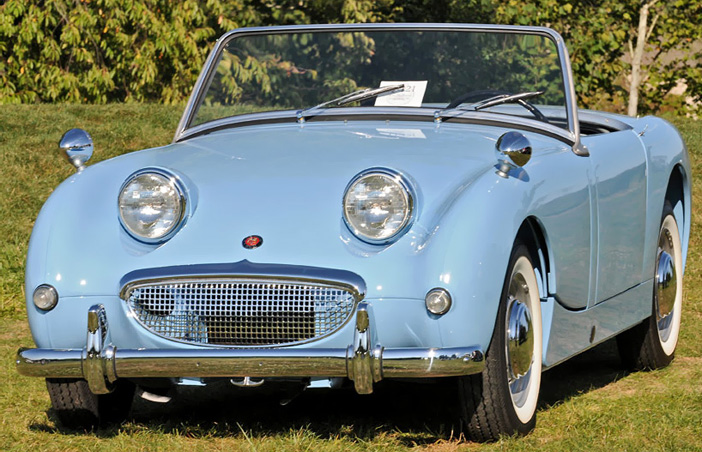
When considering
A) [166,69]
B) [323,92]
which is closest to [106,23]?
[166,69]

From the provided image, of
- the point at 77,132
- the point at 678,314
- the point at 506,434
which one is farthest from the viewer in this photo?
the point at 678,314

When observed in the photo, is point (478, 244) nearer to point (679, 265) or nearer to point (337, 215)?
point (337, 215)

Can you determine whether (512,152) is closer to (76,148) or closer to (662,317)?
(76,148)

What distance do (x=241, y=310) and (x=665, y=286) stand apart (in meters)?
2.64

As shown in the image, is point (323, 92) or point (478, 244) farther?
point (323, 92)

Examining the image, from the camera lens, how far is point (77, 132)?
4.84 metres

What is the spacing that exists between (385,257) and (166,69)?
14078 mm

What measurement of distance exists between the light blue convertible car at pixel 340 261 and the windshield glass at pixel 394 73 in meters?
0.35

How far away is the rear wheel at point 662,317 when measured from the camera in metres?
5.60

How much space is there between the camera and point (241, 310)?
12.6 feet

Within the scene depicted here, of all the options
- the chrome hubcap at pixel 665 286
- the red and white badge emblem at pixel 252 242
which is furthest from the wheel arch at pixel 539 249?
the chrome hubcap at pixel 665 286

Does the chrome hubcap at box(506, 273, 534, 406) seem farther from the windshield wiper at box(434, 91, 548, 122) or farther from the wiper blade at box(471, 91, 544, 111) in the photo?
the wiper blade at box(471, 91, 544, 111)

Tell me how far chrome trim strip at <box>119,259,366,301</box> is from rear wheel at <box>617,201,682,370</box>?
2.26m

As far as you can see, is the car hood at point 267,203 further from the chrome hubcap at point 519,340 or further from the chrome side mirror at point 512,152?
the chrome hubcap at point 519,340
